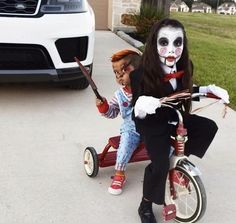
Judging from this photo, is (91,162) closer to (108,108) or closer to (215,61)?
(108,108)

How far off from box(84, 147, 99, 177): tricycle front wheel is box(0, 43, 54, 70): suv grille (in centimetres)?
153

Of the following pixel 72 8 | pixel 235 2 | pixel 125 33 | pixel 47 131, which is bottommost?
pixel 235 2

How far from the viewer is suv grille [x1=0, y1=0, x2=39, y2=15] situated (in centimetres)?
442

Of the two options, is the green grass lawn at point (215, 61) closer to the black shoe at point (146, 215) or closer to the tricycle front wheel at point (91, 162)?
the tricycle front wheel at point (91, 162)

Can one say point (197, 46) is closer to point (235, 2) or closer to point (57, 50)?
point (57, 50)

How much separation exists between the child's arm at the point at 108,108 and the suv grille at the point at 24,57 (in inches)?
63.8

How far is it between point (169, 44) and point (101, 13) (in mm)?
8650

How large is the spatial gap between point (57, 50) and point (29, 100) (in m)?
0.64

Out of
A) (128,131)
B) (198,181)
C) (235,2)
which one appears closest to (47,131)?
(128,131)

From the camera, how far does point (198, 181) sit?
2635mm

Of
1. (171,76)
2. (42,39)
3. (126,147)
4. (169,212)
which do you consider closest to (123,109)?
(126,147)

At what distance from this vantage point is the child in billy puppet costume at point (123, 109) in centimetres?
303

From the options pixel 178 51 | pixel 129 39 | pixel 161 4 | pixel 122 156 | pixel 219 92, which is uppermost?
pixel 178 51

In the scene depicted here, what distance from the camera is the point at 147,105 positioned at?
8.16 feet
